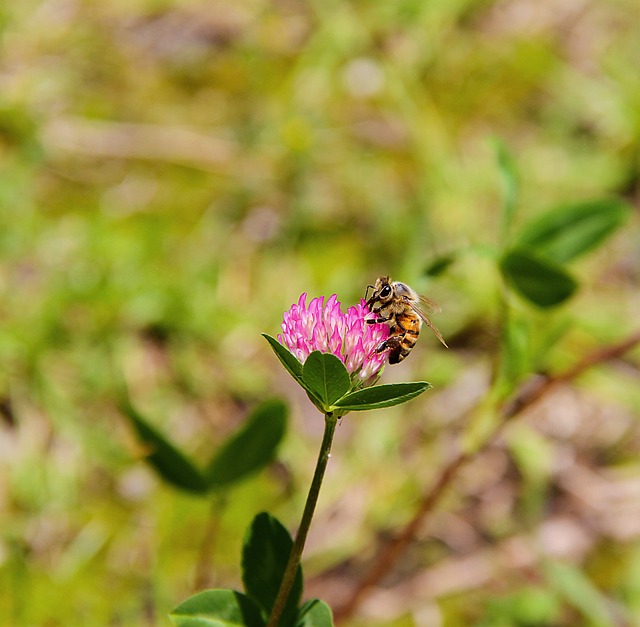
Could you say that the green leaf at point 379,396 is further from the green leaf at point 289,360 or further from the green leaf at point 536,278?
the green leaf at point 536,278

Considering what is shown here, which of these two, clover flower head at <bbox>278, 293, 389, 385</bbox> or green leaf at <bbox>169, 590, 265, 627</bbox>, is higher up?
clover flower head at <bbox>278, 293, 389, 385</bbox>

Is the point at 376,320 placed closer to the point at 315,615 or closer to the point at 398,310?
the point at 398,310

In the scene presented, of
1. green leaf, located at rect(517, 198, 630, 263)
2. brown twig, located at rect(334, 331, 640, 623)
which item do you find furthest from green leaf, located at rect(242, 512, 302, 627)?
green leaf, located at rect(517, 198, 630, 263)

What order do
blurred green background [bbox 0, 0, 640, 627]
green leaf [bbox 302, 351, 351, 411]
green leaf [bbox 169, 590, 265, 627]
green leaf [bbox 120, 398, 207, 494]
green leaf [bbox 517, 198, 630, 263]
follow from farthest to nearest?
blurred green background [bbox 0, 0, 640, 627] < green leaf [bbox 517, 198, 630, 263] < green leaf [bbox 120, 398, 207, 494] < green leaf [bbox 169, 590, 265, 627] < green leaf [bbox 302, 351, 351, 411]

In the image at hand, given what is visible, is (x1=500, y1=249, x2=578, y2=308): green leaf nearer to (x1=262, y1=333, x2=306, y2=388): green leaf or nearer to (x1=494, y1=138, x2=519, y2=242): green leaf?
(x1=494, y1=138, x2=519, y2=242): green leaf

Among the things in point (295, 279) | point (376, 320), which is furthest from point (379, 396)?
point (295, 279)

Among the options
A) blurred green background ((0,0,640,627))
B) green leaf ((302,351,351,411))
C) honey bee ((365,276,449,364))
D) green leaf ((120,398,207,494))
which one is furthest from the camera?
blurred green background ((0,0,640,627))

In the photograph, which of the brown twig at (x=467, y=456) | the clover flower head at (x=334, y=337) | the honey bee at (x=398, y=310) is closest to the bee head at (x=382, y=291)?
the honey bee at (x=398, y=310)

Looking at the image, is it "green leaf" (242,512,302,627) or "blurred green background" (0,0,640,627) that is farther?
"blurred green background" (0,0,640,627)
